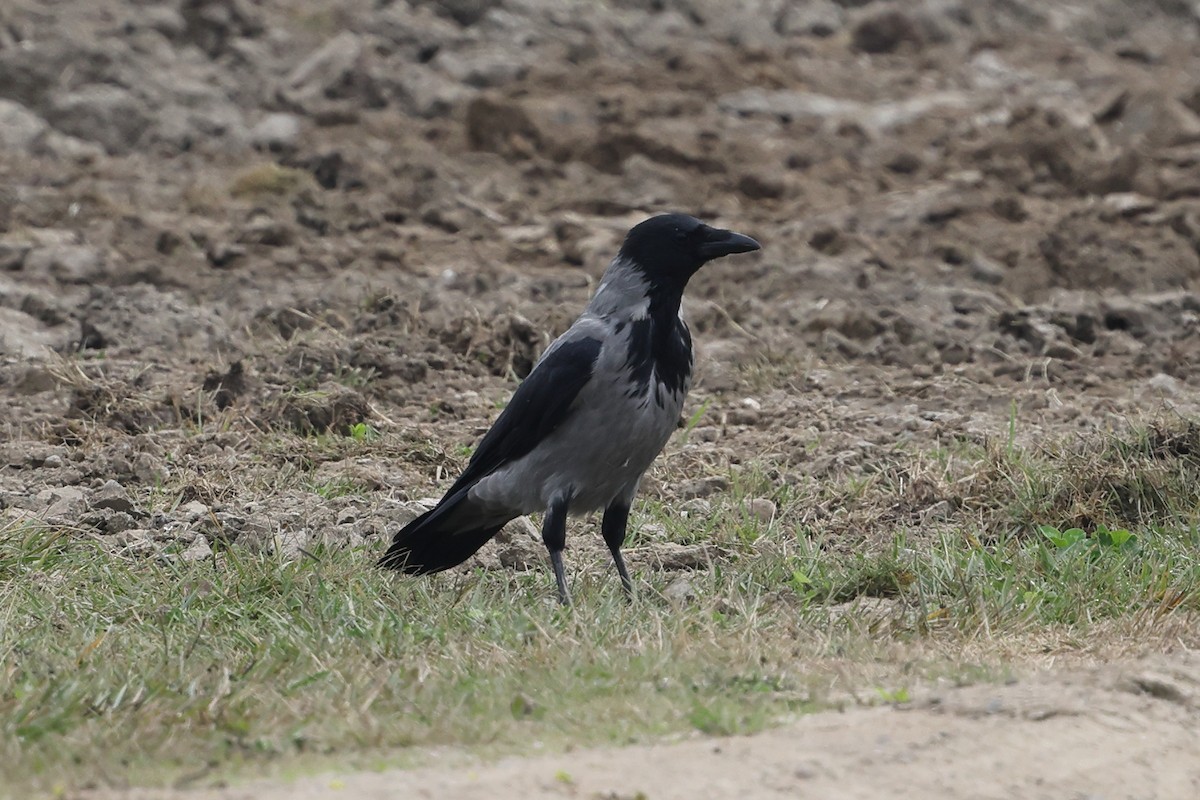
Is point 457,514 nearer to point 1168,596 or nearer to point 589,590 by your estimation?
point 589,590

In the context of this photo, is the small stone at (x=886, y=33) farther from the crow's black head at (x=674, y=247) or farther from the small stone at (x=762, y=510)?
the crow's black head at (x=674, y=247)

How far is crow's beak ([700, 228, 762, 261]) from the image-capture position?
6.68 m

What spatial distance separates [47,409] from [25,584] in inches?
101

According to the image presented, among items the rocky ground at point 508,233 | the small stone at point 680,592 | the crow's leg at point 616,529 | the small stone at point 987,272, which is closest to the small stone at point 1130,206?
the rocky ground at point 508,233

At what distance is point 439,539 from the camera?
6738 millimetres

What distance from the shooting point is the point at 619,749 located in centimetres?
484

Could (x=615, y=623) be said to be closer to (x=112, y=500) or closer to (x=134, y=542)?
(x=134, y=542)

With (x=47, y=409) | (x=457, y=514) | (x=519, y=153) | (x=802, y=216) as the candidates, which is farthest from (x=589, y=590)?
(x=519, y=153)

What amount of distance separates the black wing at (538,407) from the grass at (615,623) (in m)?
0.45

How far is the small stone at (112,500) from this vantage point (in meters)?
7.51

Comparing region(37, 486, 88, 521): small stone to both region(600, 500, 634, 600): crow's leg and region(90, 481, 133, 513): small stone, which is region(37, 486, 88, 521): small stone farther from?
region(600, 500, 634, 600): crow's leg

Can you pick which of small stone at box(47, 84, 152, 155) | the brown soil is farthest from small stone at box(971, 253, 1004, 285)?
small stone at box(47, 84, 152, 155)

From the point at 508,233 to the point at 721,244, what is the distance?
20.7 feet

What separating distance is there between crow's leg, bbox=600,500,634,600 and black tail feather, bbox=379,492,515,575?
39cm
